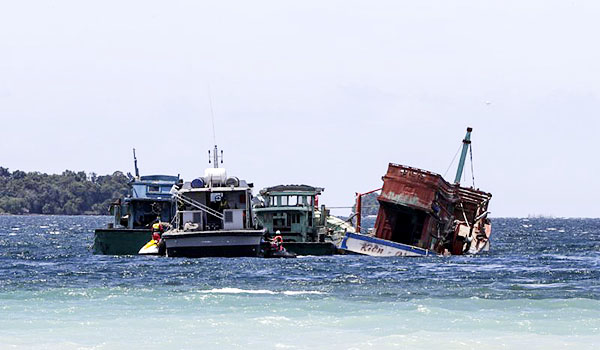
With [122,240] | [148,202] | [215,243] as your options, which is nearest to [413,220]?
[215,243]

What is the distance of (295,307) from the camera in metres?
28.9

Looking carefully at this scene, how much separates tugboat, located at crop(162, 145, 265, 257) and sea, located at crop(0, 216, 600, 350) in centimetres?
139

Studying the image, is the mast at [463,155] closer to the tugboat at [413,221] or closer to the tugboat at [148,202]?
the tugboat at [413,221]

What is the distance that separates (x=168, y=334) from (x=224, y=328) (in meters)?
1.53

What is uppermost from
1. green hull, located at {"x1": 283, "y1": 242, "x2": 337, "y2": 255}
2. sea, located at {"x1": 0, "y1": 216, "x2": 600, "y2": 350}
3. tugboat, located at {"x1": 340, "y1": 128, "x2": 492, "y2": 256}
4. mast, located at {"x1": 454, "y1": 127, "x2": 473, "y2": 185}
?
mast, located at {"x1": 454, "y1": 127, "x2": 473, "y2": 185}

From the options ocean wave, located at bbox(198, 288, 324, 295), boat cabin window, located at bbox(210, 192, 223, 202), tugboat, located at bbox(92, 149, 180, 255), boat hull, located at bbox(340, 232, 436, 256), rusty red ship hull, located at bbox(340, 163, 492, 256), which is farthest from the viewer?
tugboat, located at bbox(92, 149, 180, 255)

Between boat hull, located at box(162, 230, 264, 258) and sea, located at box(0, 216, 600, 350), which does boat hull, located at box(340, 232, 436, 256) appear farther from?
boat hull, located at box(162, 230, 264, 258)

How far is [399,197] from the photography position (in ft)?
180

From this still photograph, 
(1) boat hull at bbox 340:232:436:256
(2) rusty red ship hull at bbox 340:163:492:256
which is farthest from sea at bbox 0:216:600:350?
(2) rusty red ship hull at bbox 340:163:492:256

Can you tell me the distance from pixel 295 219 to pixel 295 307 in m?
29.0

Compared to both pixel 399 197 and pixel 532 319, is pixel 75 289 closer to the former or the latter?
pixel 532 319

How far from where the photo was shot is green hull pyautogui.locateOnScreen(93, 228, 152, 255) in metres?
56.8

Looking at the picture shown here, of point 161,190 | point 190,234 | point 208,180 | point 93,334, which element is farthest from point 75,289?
point 161,190

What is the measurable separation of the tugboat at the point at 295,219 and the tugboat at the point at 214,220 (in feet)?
17.4
